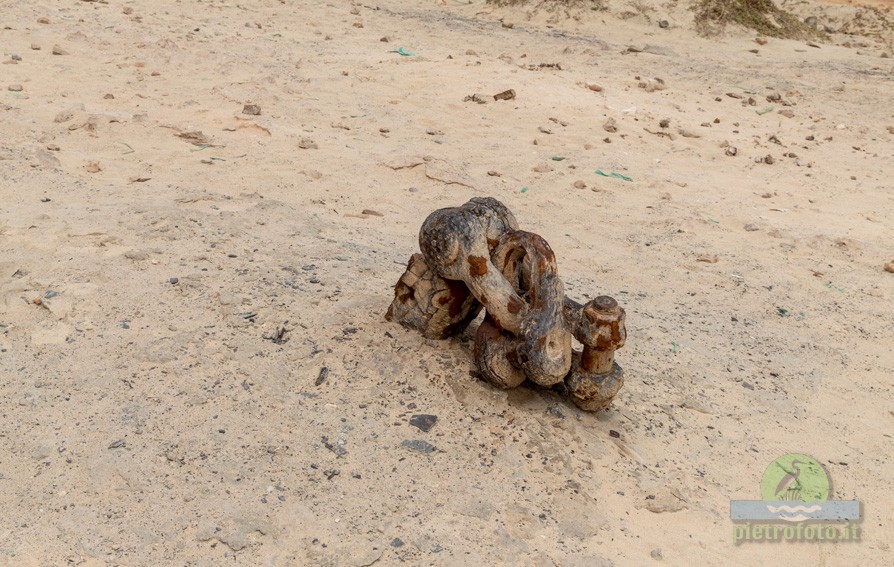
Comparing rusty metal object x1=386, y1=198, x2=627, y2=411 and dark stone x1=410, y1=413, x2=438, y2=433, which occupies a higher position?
rusty metal object x1=386, y1=198, x2=627, y2=411

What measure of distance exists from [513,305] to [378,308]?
76 centimetres

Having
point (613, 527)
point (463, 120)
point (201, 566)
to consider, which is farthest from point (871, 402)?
point (463, 120)

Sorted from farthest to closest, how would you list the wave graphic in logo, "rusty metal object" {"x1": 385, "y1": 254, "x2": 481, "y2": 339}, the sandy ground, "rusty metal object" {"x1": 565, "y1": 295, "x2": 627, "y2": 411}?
"rusty metal object" {"x1": 385, "y1": 254, "x2": 481, "y2": 339}, the wave graphic in logo, "rusty metal object" {"x1": 565, "y1": 295, "x2": 627, "y2": 411}, the sandy ground

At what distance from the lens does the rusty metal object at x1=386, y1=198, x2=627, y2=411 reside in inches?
109

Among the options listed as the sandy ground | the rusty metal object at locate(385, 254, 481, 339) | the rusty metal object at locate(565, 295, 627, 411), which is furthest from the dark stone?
the rusty metal object at locate(565, 295, 627, 411)

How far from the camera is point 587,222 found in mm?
5383

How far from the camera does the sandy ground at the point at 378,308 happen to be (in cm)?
260

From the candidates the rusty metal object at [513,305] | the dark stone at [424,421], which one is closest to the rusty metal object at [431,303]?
the rusty metal object at [513,305]

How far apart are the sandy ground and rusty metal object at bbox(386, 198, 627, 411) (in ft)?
0.58

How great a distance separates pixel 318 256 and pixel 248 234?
0.44m

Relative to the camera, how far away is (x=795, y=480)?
306 cm

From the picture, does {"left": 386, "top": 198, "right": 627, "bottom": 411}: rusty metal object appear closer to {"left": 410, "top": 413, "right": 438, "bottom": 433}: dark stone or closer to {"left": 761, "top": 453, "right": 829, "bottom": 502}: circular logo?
{"left": 410, "top": 413, "right": 438, "bottom": 433}: dark stone

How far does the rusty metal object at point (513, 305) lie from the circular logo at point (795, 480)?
686 millimetres

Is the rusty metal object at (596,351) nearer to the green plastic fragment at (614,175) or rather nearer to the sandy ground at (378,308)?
the sandy ground at (378,308)
